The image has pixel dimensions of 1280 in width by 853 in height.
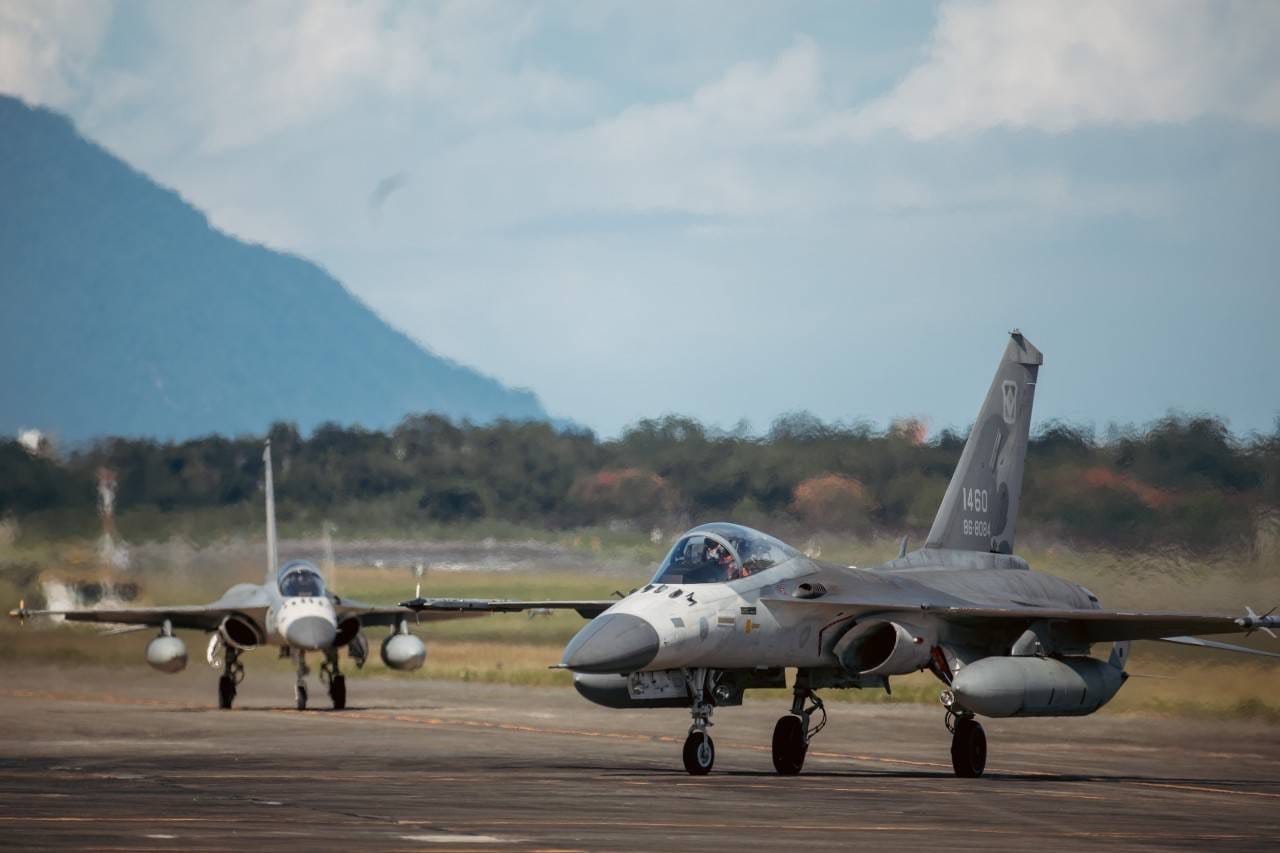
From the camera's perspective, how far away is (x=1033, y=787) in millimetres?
17375

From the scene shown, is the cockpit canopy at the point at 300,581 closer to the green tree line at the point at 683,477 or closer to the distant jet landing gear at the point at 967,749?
the green tree line at the point at 683,477

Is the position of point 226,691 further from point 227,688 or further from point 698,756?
point 698,756

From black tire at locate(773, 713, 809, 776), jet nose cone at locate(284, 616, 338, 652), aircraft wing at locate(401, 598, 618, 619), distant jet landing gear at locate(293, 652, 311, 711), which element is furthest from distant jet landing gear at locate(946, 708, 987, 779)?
distant jet landing gear at locate(293, 652, 311, 711)

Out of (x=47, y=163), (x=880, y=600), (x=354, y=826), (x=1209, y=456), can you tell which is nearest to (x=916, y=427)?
(x=1209, y=456)

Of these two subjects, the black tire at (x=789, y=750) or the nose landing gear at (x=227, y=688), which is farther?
the nose landing gear at (x=227, y=688)

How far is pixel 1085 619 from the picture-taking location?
724 inches

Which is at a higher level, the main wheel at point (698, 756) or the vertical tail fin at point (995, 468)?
the vertical tail fin at point (995, 468)

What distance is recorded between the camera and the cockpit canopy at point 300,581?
2991 centimetres

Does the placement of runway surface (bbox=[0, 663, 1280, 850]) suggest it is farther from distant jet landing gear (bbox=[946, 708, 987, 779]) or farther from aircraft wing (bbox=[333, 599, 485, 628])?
aircraft wing (bbox=[333, 599, 485, 628])

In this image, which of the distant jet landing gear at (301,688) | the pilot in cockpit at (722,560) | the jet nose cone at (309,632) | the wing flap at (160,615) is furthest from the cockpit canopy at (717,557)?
the wing flap at (160,615)

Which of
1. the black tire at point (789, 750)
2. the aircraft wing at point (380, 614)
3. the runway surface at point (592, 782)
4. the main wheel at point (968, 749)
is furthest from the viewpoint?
the aircraft wing at point (380, 614)

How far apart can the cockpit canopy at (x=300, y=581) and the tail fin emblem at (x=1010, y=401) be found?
39.6ft

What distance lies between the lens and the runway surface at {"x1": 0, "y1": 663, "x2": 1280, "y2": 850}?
1282cm

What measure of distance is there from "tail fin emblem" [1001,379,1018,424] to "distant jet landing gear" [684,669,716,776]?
5.41 m
